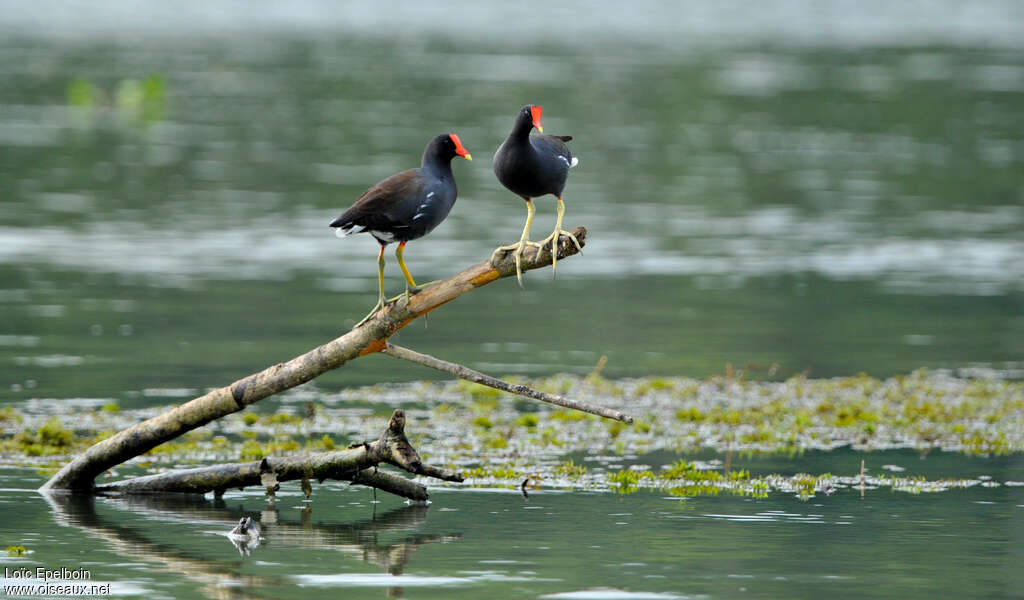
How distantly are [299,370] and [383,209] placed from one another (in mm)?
1387

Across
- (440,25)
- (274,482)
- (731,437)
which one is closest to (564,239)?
(274,482)

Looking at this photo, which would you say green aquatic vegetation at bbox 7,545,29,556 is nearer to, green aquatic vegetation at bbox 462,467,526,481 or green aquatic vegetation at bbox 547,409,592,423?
green aquatic vegetation at bbox 462,467,526,481

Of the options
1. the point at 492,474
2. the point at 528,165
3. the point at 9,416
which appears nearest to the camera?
the point at 528,165

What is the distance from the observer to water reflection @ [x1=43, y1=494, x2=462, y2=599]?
422 inches

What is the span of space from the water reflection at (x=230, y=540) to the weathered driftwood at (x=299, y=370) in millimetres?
276

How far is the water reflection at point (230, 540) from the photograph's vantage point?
10719 millimetres

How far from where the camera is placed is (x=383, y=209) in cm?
1151

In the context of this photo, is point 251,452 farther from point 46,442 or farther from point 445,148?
point 445,148

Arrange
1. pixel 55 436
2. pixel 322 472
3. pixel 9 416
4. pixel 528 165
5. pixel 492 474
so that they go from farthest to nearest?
1. pixel 9 416
2. pixel 55 436
3. pixel 492 474
4. pixel 322 472
5. pixel 528 165

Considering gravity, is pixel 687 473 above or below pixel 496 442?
below

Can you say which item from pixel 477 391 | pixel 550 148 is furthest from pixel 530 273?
pixel 550 148

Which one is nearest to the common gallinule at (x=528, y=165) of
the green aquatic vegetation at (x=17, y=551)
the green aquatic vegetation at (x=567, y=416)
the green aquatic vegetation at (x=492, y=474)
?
the green aquatic vegetation at (x=492, y=474)

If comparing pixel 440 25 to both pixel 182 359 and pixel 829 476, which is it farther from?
pixel 829 476

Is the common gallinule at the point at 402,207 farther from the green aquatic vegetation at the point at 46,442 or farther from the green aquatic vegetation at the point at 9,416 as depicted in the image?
the green aquatic vegetation at the point at 9,416
